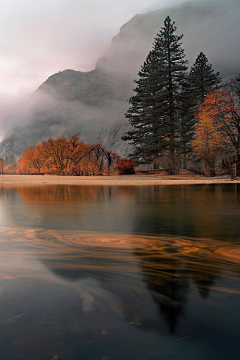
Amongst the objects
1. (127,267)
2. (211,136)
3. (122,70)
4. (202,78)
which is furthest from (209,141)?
(122,70)

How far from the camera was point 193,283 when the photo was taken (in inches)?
66.9

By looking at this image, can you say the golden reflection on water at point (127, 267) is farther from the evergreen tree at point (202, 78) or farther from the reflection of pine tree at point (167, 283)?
the evergreen tree at point (202, 78)

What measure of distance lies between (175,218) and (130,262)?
234cm

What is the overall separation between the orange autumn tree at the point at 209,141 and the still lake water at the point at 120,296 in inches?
709

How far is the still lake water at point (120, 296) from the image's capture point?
3.57 ft

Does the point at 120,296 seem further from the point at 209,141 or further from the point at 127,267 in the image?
the point at 209,141

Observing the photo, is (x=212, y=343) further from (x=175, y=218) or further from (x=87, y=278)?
(x=175, y=218)

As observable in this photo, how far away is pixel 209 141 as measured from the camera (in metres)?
21.2

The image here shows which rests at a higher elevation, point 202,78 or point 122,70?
point 122,70

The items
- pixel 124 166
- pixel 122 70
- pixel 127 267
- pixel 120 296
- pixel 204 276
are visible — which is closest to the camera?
pixel 120 296

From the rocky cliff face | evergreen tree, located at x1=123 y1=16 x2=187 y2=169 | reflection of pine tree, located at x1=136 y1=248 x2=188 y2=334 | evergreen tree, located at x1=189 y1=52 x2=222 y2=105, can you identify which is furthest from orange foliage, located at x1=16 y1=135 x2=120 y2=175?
the rocky cliff face

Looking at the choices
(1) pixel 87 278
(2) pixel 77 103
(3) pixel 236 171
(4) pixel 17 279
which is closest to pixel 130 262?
(1) pixel 87 278

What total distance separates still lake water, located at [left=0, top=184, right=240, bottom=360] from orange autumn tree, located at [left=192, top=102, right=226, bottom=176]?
1801 centimetres

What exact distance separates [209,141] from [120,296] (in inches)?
832
